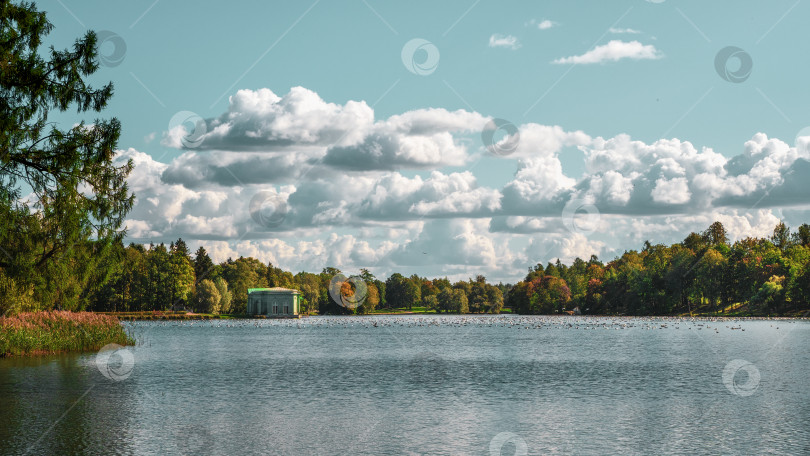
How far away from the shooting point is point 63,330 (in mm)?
60281

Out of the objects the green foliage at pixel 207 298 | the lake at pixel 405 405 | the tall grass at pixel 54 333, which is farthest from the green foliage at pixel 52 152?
the green foliage at pixel 207 298

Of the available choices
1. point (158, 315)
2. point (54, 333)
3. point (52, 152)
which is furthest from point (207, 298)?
point (52, 152)

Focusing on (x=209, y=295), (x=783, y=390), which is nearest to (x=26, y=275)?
(x=783, y=390)

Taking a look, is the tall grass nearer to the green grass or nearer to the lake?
the lake

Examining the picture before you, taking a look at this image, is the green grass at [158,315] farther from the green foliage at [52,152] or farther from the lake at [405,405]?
the green foliage at [52,152]

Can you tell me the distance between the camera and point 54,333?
5888 centimetres

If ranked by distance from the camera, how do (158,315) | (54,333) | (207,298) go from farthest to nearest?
Result: (207,298) → (158,315) → (54,333)

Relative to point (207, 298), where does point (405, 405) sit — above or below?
below

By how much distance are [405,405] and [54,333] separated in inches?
1538

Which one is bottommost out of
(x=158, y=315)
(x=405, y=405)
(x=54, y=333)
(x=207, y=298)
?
(x=405, y=405)

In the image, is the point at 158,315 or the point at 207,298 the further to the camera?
the point at 207,298

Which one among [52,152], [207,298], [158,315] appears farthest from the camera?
[207,298]

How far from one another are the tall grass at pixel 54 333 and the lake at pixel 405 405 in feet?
7.31

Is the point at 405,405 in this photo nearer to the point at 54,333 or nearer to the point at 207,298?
the point at 54,333
